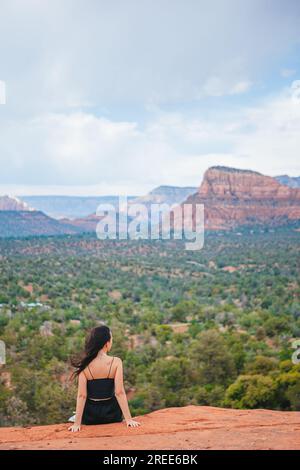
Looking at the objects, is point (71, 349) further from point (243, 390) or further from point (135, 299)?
point (135, 299)

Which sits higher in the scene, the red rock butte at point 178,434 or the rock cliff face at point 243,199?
the rock cliff face at point 243,199

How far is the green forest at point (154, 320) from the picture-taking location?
18.4 metres

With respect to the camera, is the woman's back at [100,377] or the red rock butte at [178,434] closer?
the red rock butte at [178,434]

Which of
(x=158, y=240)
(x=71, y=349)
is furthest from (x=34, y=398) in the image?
(x=158, y=240)

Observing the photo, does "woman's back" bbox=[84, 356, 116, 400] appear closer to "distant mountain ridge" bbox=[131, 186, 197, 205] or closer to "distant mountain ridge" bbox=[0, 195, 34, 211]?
"distant mountain ridge" bbox=[0, 195, 34, 211]

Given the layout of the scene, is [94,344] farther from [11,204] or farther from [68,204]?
[68,204]

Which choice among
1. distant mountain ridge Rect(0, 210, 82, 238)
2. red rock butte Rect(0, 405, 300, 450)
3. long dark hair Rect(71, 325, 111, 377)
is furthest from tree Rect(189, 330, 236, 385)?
distant mountain ridge Rect(0, 210, 82, 238)

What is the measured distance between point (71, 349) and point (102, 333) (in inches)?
724

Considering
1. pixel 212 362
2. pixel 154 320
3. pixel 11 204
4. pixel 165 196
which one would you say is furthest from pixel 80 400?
pixel 165 196

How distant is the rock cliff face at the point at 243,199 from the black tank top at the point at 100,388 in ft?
287

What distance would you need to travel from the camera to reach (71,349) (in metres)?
24.1

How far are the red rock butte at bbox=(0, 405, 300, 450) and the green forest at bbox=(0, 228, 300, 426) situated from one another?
5.52 meters

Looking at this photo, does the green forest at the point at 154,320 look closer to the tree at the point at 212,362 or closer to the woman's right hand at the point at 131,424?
the tree at the point at 212,362

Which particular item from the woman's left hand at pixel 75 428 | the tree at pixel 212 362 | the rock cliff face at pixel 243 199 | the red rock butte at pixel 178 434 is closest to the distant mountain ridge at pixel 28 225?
the rock cliff face at pixel 243 199
